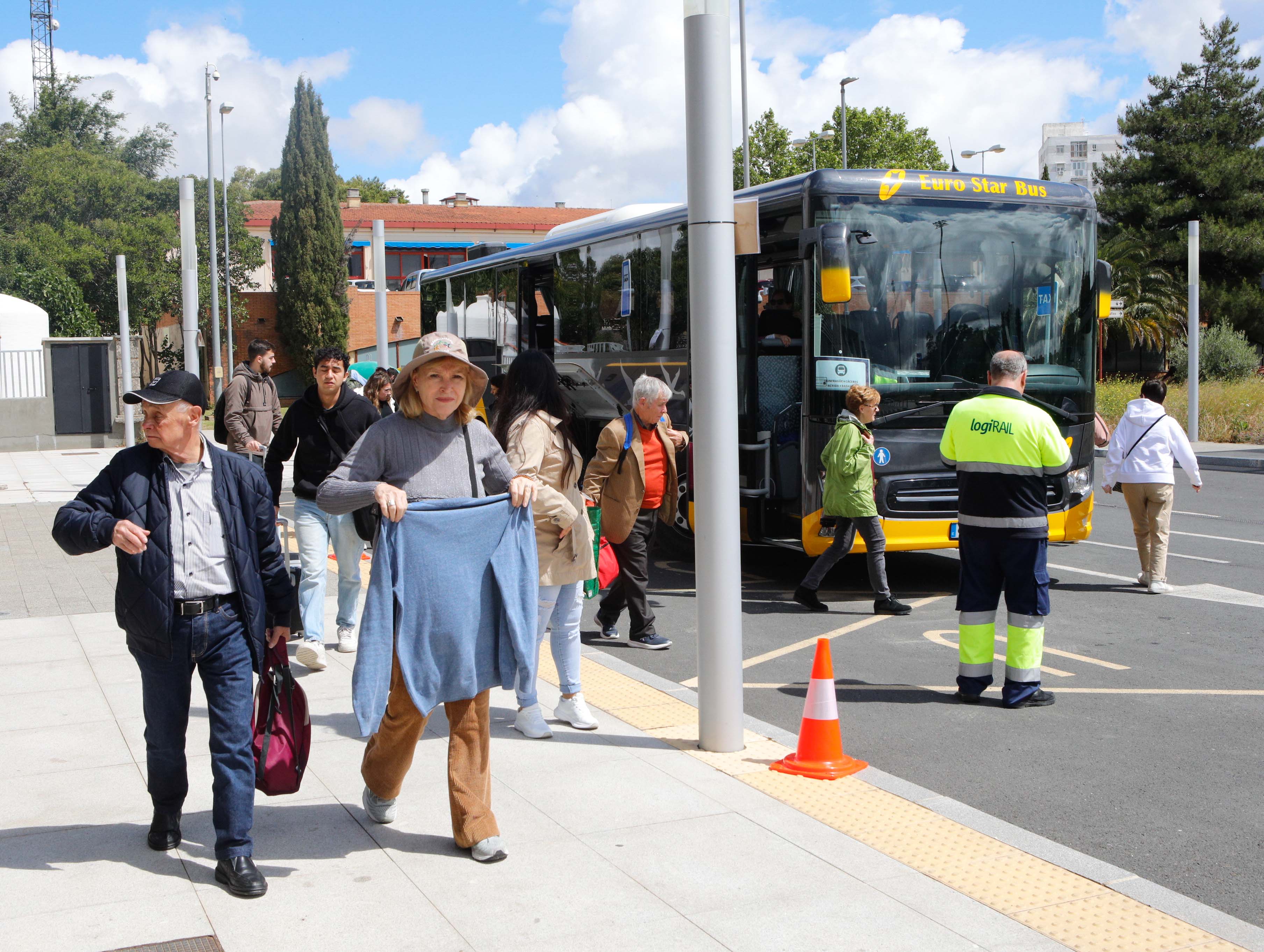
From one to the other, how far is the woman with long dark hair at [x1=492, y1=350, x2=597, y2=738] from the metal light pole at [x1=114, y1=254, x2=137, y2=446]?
21.0m

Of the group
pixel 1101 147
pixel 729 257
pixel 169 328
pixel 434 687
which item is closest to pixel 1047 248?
pixel 729 257

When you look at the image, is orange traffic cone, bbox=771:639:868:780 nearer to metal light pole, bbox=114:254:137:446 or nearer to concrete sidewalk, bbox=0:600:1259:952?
concrete sidewalk, bbox=0:600:1259:952

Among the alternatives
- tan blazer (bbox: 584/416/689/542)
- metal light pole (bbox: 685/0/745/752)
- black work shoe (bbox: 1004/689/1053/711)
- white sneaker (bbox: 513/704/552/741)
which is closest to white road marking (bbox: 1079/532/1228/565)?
black work shoe (bbox: 1004/689/1053/711)

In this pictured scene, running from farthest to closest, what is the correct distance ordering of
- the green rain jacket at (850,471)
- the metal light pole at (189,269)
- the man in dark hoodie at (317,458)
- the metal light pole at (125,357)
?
1. the metal light pole at (125,357)
2. the metal light pole at (189,269)
3. the green rain jacket at (850,471)
4. the man in dark hoodie at (317,458)

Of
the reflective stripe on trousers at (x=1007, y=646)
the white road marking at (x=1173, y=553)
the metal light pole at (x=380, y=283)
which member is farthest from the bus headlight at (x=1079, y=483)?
the metal light pole at (x=380, y=283)

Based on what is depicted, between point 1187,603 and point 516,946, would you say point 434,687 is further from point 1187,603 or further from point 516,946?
point 1187,603

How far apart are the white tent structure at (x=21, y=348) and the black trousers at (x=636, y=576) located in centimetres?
2257

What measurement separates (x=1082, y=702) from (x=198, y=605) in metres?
4.62

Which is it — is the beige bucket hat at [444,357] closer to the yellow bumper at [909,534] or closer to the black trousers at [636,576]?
the black trousers at [636,576]

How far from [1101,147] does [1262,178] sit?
12469 cm

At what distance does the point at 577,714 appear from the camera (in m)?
5.82

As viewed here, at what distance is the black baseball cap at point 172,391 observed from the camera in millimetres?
3889

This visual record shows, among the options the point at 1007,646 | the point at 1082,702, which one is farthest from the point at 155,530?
the point at 1082,702

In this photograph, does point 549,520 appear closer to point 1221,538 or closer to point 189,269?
point 189,269
